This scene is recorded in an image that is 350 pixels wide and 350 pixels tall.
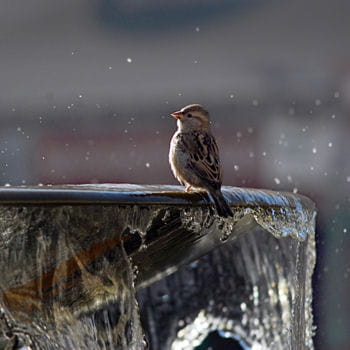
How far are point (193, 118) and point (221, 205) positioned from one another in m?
1.19

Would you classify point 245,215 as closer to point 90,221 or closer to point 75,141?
point 90,221

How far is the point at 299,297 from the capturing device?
3344 mm

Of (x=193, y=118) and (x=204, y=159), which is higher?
(x=193, y=118)

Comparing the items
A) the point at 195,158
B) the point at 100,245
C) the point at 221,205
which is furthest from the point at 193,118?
the point at 100,245

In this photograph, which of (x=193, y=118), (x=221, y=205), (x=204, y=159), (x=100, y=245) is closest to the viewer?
(x=100, y=245)

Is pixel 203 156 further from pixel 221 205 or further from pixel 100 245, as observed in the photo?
pixel 100 245

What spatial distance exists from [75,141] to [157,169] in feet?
4.63

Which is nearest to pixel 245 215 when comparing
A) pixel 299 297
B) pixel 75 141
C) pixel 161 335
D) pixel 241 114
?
pixel 299 297

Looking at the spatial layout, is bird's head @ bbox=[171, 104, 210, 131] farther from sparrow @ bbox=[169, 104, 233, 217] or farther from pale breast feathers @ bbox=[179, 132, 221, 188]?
pale breast feathers @ bbox=[179, 132, 221, 188]

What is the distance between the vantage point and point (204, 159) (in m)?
3.23

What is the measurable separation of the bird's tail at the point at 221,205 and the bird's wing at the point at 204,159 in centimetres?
37

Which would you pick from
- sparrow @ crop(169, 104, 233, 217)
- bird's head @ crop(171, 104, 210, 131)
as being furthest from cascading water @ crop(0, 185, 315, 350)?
bird's head @ crop(171, 104, 210, 131)

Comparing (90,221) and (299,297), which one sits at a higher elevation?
(90,221)

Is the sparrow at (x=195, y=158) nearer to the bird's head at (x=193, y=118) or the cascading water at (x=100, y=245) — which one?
the bird's head at (x=193, y=118)
